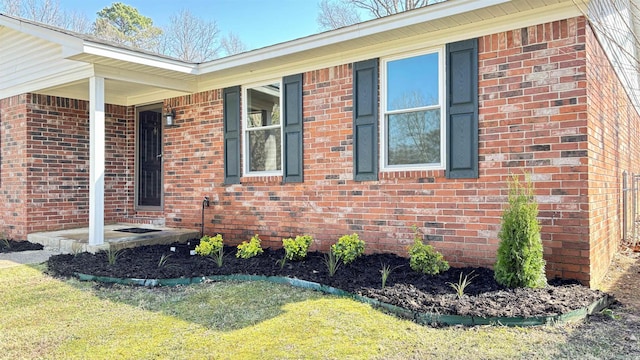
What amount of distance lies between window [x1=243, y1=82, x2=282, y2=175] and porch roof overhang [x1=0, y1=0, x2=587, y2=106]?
0.25 meters

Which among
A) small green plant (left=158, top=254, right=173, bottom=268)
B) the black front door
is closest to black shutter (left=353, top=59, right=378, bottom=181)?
small green plant (left=158, top=254, right=173, bottom=268)

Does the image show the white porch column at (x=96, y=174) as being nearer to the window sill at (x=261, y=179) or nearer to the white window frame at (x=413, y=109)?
the window sill at (x=261, y=179)

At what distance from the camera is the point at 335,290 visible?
168 inches

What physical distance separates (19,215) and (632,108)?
11.5 metres

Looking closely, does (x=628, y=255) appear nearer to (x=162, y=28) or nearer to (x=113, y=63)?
(x=113, y=63)

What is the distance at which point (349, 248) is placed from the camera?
5.11 m

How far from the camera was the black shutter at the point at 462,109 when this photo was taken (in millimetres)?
4699

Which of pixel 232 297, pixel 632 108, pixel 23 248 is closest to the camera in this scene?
pixel 232 297

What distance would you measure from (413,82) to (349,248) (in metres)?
2.10

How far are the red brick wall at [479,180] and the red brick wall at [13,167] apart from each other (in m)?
3.43

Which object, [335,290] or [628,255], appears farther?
[628,255]

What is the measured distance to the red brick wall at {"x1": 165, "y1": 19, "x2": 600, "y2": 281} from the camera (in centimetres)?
423

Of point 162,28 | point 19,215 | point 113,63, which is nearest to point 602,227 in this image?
point 113,63

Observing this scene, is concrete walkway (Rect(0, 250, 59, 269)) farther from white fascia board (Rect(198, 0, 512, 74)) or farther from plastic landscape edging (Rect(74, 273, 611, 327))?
white fascia board (Rect(198, 0, 512, 74))
